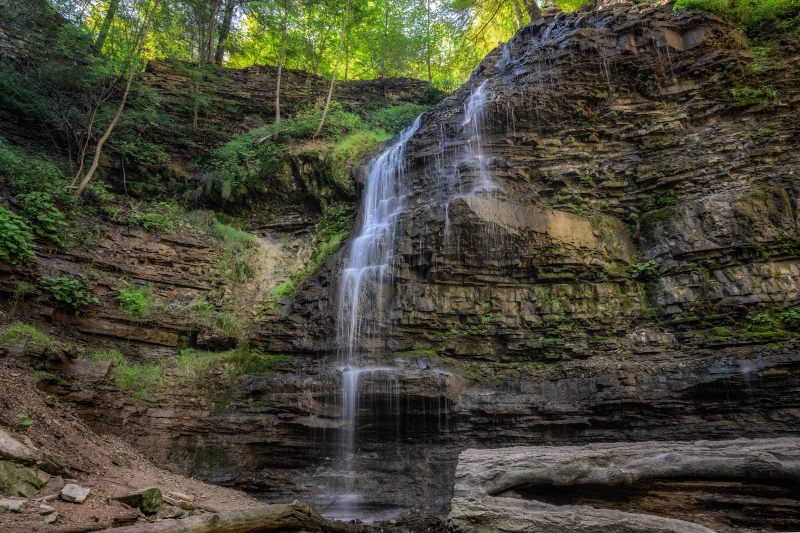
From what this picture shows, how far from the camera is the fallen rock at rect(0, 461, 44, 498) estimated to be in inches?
161

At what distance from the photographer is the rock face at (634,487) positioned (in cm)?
423

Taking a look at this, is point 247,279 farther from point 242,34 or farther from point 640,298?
point 242,34

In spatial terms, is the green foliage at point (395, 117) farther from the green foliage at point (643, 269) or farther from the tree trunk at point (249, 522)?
the tree trunk at point (249, 522)

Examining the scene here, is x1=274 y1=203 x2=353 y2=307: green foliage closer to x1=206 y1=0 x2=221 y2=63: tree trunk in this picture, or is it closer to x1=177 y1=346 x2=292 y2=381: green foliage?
x1=177 y1=346 x2=292 y2=381: green foliage

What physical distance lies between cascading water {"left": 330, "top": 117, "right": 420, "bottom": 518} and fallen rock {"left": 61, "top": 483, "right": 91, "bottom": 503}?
13.9ft

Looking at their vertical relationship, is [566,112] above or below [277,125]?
below

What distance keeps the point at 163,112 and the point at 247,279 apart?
320 inches

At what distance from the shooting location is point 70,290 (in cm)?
892

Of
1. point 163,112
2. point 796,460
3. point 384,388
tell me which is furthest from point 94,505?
point 163,112

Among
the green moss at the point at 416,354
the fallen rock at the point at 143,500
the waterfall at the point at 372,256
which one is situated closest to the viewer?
the fallen rock at the point at 143,500

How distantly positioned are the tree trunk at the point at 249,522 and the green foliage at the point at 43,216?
861 cm

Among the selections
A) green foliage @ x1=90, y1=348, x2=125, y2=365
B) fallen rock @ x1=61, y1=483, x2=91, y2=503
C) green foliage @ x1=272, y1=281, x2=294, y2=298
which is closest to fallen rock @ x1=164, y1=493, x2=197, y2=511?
fallen rock @ x1=61, y1=483, x2=91, y2=503

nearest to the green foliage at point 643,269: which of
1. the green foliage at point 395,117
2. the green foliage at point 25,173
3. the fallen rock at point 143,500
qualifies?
the fallen rock at point 143,500

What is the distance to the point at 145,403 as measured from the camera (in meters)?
8.39
